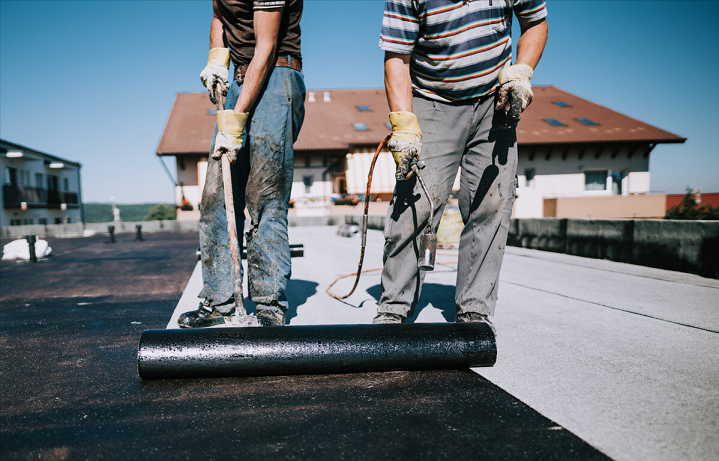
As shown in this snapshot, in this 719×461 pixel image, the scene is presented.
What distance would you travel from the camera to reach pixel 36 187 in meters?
32.2

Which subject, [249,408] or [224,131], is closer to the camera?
[249,408]

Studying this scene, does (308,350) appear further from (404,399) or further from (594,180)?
(594,180)

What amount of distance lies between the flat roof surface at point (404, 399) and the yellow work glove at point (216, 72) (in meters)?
1.24

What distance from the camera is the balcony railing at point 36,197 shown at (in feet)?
95.2

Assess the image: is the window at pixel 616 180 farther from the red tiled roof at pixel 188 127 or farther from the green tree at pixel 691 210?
the red tiled roof at pixel 188 127

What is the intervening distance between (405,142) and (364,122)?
70.9 feet

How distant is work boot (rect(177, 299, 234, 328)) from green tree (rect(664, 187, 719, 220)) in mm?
5281

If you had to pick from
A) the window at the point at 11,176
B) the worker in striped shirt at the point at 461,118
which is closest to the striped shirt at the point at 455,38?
the worker in striped shirt at the point at 461,118

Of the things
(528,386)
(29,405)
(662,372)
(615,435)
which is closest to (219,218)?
(29,405)

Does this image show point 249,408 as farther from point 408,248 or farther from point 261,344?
point 408,248

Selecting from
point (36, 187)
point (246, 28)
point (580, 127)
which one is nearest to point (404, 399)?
point (246, 28)

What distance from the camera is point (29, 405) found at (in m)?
1.30

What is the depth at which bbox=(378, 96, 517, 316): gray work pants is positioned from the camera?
210 cm

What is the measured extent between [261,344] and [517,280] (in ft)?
8.70
